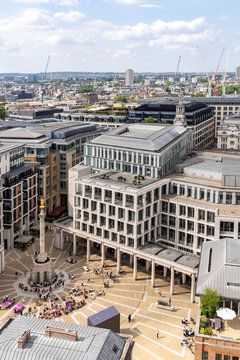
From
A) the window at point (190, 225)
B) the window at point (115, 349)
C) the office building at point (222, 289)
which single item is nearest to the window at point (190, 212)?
the window at point (190, 225)

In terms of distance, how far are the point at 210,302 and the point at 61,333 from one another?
27675 millimetres

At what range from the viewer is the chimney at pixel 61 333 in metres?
54.4

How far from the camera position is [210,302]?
2778 inches

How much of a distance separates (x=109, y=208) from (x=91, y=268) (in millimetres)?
17922

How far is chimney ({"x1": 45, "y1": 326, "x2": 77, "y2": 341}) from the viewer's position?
5441cm

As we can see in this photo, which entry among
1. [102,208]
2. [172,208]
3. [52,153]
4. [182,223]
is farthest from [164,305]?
[52,153]

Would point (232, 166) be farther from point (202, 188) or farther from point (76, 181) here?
point (76, 181)

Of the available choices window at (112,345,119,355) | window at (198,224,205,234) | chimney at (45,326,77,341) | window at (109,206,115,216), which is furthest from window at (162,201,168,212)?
chimney at (45,326,77,341)

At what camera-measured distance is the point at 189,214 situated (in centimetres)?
11869

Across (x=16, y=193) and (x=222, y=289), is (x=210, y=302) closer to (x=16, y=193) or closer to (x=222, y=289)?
(x=222, y=289)

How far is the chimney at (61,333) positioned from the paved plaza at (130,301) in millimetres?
32132

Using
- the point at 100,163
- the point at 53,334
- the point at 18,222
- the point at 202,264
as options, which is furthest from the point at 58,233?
the point at 53,334

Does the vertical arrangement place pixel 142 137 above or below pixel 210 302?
above

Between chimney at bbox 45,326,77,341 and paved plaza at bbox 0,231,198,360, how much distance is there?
105 feet
